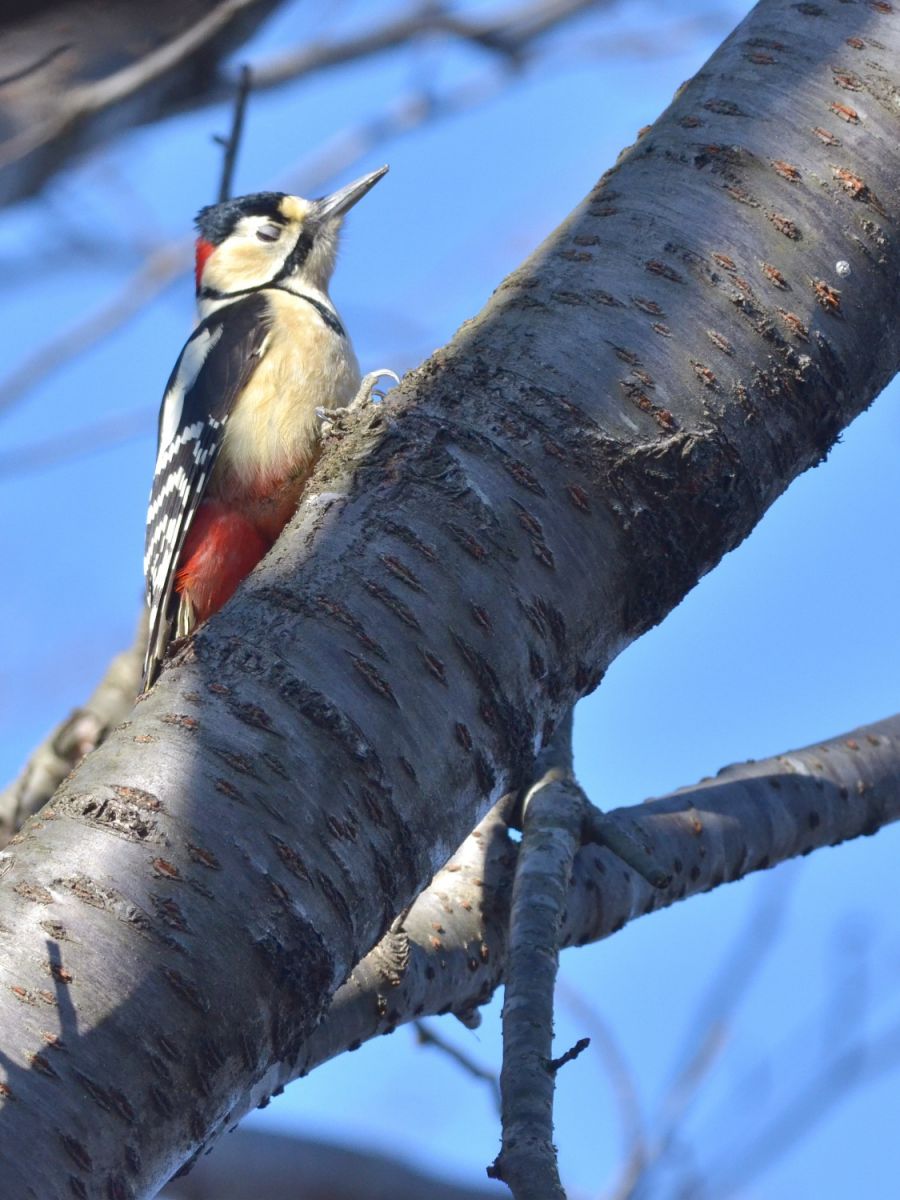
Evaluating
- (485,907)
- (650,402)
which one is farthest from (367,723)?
(485,907)

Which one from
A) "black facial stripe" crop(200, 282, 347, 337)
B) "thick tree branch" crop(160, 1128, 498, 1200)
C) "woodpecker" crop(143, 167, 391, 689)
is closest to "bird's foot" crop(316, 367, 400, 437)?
"woodpecker" crop(143, 167, 391, 689)

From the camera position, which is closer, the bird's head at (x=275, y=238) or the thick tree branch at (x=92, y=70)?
the thick tree branch at (x=92, y=70)

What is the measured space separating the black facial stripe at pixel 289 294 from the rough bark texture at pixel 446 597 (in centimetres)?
183

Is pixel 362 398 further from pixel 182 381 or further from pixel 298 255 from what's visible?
pixel 298 255

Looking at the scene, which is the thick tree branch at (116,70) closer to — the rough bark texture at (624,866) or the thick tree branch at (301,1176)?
the rough bark texture at (624,866)

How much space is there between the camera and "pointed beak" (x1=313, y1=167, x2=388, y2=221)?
4.71 m

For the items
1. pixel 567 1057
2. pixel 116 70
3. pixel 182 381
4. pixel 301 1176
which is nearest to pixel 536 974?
pixel 567 1057

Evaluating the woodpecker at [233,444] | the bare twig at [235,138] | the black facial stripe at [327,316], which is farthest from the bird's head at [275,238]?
the bare twig at [235,138]

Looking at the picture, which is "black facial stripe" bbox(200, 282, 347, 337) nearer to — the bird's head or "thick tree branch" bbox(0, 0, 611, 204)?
the bird's head

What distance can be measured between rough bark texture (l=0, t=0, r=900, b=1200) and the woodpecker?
1391mm

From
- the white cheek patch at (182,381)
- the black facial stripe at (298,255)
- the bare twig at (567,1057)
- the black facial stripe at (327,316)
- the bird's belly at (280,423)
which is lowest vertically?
the bare twig at (567,1057)

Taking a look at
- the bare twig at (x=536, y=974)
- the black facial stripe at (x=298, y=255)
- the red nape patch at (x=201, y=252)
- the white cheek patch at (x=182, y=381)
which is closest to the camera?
the bare twig at (x=536, y=974)

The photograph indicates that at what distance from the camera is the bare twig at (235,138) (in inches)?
119

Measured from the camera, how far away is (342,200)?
15.5ft
